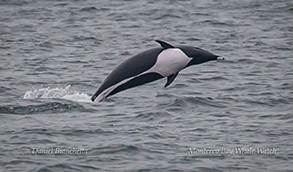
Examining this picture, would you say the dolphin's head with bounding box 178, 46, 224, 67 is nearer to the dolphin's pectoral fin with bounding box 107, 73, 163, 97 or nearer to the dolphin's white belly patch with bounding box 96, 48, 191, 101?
the dolphin's white belly patch with bounding box 96, 48, 191, 101

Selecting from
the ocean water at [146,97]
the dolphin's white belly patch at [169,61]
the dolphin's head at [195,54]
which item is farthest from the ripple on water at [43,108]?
the dolphin's head at [195,54]

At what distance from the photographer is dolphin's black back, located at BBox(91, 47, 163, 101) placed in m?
12.9

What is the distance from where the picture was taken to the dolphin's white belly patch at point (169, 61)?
1327 centimetres

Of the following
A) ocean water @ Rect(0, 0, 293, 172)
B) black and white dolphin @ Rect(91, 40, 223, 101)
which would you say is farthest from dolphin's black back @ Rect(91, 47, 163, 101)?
ocean water @ Rect(0, 0, 293, 172)

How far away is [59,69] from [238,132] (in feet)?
29.6

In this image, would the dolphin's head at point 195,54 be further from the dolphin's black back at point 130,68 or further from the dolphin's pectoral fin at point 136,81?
the dolphin's pectoral fin at point 136,81

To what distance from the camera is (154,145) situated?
14.3 meters

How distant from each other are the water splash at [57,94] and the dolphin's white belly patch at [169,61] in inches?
201

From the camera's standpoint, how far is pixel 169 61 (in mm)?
13398

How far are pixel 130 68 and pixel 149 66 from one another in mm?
364

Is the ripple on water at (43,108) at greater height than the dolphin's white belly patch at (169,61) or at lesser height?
lesser

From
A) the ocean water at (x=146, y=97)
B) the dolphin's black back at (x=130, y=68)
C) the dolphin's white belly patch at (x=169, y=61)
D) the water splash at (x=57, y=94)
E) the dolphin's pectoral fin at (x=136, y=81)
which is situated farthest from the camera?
the water splash at (x=57, y=94)

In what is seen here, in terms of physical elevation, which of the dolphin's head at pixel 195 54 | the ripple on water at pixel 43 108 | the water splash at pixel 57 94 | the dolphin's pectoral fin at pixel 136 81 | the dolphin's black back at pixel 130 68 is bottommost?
the water splash at pixel 57 94

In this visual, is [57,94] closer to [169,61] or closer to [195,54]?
[169,61]
